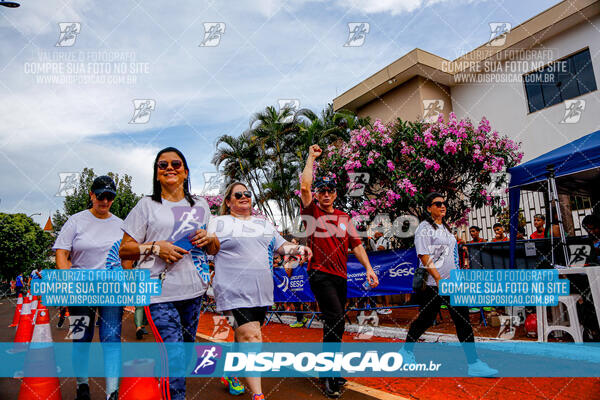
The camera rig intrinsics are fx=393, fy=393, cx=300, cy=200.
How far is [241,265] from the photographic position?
3.27m

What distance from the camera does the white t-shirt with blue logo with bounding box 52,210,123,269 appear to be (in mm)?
3492

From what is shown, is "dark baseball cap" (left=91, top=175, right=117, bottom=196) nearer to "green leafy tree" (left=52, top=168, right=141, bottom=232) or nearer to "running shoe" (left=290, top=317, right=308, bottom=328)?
"running shoe" (left=290, top=317, right=308, bottom=328)

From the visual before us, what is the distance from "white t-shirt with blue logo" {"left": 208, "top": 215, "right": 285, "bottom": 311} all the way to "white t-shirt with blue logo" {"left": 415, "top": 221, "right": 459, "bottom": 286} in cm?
176

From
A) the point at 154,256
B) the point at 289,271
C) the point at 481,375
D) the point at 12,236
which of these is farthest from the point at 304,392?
the point at 12,236

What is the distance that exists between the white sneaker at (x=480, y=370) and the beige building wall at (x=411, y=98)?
13.2 meters

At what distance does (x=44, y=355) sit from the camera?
3.17m

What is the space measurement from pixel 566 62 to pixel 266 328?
1302 centimetres

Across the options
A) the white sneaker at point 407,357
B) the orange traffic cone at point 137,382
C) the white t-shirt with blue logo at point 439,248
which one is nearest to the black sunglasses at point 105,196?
the orange traffic cone at point 137,382

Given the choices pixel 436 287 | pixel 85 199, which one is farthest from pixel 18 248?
pixel 436 287

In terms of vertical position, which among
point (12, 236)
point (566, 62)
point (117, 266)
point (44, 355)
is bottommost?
point (44, 355)

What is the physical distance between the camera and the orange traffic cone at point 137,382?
176 centimetres

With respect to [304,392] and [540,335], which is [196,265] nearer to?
[304,392]

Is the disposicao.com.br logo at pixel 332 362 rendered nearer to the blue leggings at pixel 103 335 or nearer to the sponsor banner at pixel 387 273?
the blue leggings at pixel 103 335

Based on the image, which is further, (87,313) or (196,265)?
(87,313)
